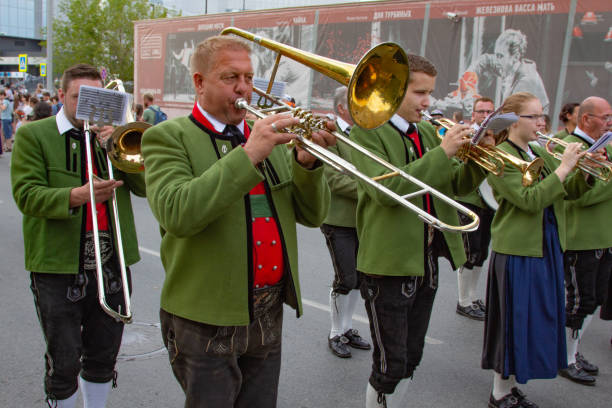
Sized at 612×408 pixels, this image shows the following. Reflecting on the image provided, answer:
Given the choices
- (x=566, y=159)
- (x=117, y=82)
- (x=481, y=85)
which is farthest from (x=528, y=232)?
(x=481, y=85)

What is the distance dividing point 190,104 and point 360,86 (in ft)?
54.1

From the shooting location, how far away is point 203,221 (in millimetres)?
1899

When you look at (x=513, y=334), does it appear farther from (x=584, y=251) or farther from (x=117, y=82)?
(x=117, y=82)

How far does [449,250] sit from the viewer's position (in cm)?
296

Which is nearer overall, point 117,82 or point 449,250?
point 449,250

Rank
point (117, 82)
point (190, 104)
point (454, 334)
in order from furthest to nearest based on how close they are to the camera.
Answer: point (190, 104)
point (454, 334)
point (117, 82)

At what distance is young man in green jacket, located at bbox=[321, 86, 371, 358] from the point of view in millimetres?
4352

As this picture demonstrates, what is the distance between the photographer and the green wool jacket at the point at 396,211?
2.79 m

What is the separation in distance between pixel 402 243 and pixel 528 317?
3.61 ft

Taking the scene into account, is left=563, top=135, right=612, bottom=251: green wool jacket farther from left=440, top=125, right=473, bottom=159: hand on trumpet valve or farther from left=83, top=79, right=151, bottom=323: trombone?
left=83, top=79, right=151, bottom=323: trombone

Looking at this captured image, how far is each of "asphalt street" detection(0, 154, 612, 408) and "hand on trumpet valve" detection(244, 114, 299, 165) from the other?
222 centimetres

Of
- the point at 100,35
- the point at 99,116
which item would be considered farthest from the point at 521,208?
the point at 100,35

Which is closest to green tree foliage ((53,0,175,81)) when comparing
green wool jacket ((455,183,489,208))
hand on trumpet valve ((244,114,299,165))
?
green wool jacket ((455,183,489,208))

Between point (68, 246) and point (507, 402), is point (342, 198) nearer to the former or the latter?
point (507, 402)
